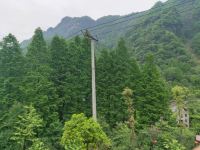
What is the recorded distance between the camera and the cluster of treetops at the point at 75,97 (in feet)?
91.9

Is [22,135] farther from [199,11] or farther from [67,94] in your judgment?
[199,11]

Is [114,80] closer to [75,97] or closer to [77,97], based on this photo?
[77,97]

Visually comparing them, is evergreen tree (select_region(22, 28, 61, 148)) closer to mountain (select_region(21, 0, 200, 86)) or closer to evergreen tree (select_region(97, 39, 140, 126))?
evergreen tree (select_region(97, 39, 140, 126))

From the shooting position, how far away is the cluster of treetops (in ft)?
91.9

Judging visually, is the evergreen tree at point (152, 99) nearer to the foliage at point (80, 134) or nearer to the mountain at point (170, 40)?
the foliage at point (80, 134)

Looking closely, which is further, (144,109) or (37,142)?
(144,109)

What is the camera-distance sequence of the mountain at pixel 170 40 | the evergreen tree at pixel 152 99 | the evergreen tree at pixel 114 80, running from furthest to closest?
the mountain at pixel 170 40, the evergreen tree at pixel 114 80, the evergreen tree at pixel 152 99

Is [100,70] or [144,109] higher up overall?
[100,70]

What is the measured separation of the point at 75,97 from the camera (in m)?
31.8

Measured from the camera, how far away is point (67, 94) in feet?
104

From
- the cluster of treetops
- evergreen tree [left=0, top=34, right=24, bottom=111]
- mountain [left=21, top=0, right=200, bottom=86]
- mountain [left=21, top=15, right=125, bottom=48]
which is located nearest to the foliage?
the cluster of treetops

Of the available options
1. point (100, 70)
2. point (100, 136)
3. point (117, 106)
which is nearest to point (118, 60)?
point (100, 70)

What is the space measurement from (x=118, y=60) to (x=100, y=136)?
43.8 feet

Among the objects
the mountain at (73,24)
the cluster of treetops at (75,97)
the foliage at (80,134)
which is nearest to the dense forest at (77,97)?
the cluster of treetops at (75,97)
